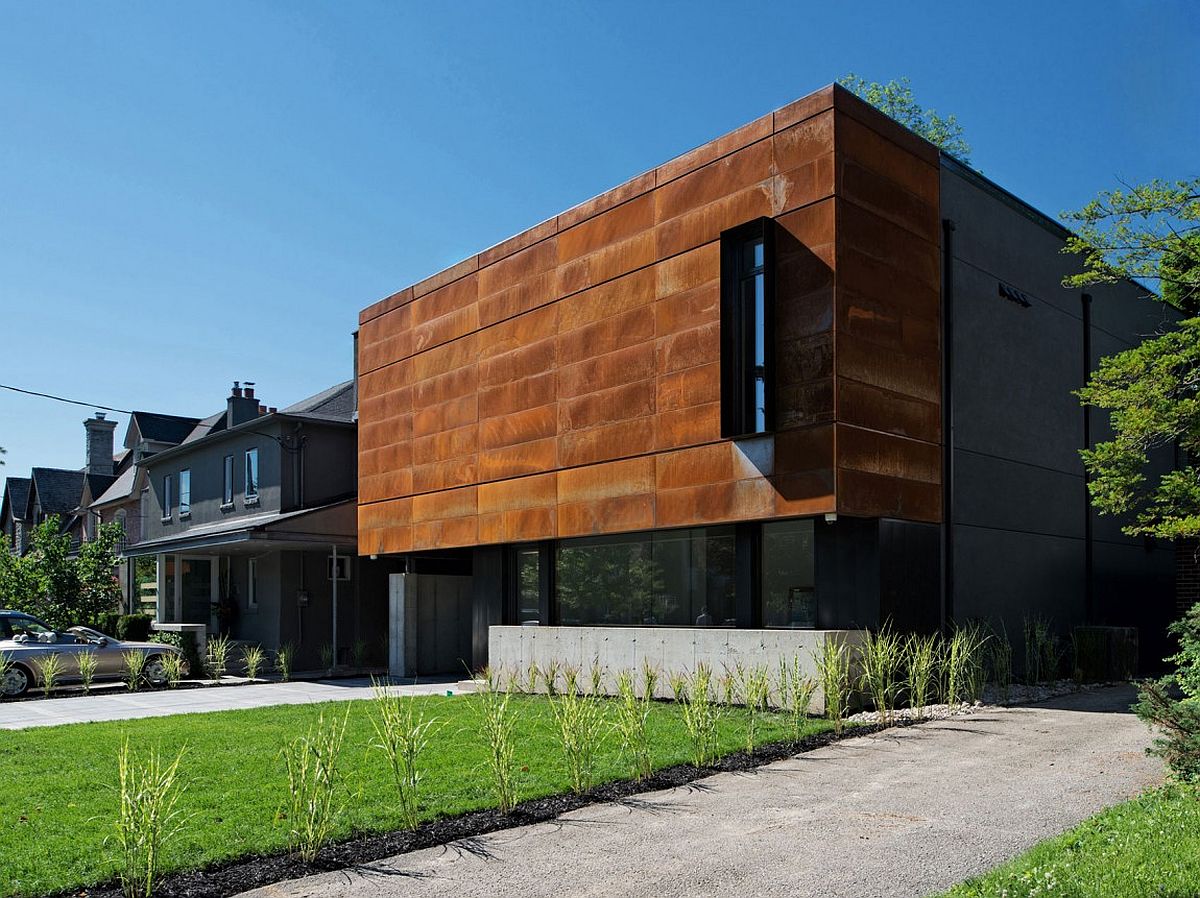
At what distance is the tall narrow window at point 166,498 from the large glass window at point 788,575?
2432 cm

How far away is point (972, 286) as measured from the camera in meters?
15.6

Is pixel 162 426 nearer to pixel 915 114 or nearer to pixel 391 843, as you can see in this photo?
pixel 915 114

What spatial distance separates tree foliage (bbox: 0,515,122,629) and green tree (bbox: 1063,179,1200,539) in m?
27.5

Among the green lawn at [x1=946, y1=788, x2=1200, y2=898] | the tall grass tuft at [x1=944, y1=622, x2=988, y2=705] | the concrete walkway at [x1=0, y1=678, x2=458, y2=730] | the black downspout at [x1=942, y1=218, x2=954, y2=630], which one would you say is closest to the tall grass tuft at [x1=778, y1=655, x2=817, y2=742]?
the tall grass tuft at [x1=944, y1=622, x2=988, y2=705]

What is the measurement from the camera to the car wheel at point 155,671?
20.5 m

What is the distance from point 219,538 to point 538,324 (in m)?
10.6

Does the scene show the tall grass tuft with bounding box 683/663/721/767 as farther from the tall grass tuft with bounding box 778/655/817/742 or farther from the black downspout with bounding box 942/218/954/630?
the black downspout with bounding box 942/218/954/630

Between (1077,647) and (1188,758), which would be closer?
(1188,758)

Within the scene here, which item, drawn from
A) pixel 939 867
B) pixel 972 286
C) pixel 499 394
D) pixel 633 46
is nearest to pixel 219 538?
pixel 499 394

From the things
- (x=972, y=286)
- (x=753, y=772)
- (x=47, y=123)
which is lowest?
(x=753, y=772)

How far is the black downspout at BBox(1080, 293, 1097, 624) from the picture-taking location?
59.7 feet

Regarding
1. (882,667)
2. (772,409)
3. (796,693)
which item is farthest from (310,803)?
(772,409)

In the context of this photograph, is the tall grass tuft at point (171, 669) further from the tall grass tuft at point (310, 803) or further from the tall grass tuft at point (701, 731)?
the tall grass tuft at point (310, 803)

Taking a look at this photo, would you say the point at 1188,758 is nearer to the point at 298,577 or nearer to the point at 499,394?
the point at 499,394
